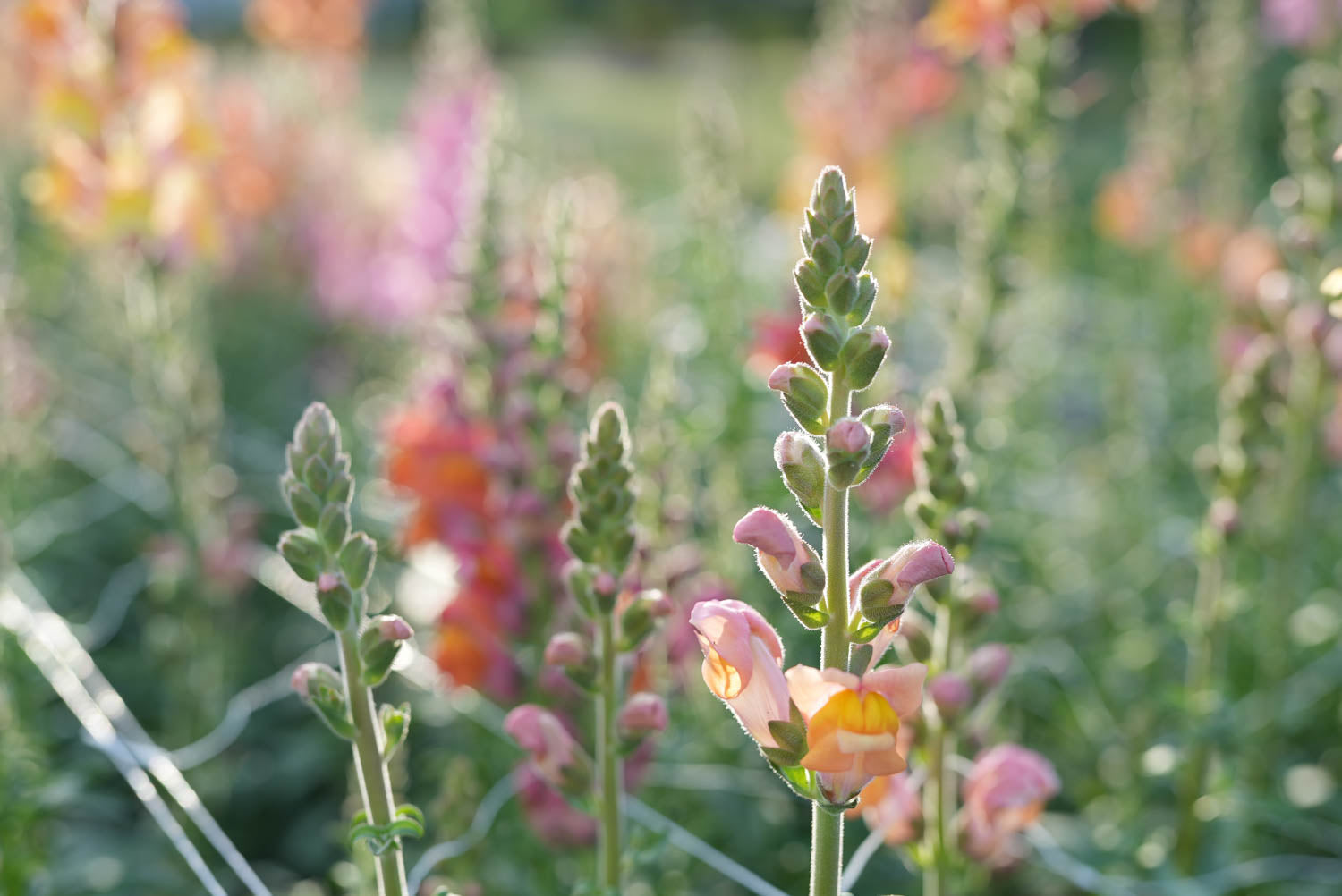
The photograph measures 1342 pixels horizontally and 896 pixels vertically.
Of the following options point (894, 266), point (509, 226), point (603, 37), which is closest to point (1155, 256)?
point (894, 266)

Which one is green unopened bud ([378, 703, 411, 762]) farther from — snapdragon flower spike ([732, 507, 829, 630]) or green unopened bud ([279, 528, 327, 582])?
snapdragon flower spike ([732, 507, 829, 630])

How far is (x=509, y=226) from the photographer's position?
3.11m

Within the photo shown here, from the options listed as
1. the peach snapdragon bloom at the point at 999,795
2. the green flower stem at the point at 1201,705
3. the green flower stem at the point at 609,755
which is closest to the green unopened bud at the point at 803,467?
the green flower stem at the point at 609,755

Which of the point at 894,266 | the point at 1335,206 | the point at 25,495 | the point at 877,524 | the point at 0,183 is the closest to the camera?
the point at 1335,206

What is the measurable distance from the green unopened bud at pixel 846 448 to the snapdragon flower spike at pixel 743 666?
0.57 feet

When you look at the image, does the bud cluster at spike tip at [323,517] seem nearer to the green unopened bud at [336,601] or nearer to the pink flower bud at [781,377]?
the green unopened bud at [336,601]

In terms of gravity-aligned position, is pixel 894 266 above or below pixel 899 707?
above

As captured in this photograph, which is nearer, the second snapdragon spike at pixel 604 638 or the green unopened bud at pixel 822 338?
the green unopened bud at pixel 822 338

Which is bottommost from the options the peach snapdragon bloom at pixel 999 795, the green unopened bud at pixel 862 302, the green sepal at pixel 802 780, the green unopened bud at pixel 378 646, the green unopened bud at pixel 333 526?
the peach snapdragon bloom at pixel 999 795

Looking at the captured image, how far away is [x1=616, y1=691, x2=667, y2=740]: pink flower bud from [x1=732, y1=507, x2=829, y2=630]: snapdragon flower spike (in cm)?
37

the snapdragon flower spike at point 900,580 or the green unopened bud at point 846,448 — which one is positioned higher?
the green unopened bud at point 846,448

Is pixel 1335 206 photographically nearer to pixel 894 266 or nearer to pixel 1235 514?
pixel 1235 514

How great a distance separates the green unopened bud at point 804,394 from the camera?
115 cm

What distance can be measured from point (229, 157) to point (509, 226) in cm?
304
